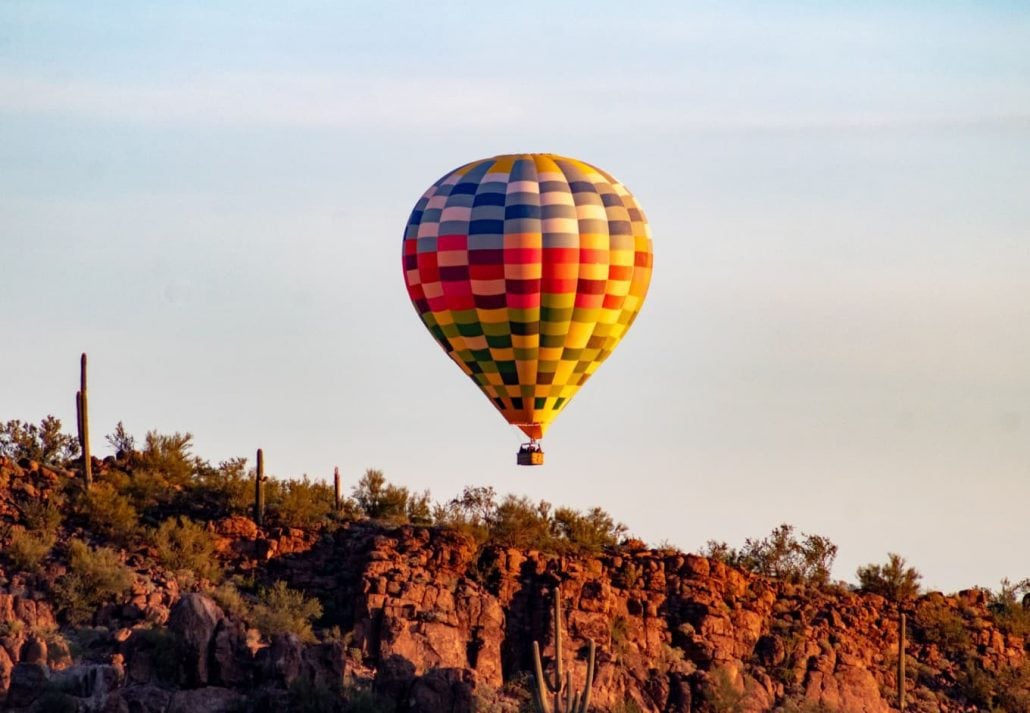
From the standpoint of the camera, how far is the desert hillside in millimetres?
67188

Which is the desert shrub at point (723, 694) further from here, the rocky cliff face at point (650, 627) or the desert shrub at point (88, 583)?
the desert shrub at point (88, 583)

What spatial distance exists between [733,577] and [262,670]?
16.5 meters

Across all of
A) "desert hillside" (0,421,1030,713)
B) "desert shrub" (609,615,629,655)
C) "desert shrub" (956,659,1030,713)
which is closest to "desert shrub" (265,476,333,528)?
"desert hillside" (0,421,1030,713)

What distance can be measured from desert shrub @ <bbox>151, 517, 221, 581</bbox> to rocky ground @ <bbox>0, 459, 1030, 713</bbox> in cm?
49

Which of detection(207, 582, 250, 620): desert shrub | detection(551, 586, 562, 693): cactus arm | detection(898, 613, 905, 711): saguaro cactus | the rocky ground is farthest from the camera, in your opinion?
detection(898, 613, 905, 711): saguaro cactus

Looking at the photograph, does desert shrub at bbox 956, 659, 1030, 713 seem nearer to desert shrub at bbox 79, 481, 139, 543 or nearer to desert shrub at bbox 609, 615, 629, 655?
desert shrub at bbox 609, 615, 629, 655

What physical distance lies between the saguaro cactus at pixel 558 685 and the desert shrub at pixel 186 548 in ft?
27.8

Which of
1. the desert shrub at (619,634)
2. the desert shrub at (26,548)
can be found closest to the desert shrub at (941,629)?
the desert shrub at (619,634)

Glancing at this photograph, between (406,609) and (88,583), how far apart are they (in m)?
7.58

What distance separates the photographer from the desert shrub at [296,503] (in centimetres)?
7719

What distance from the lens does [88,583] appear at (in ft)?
236

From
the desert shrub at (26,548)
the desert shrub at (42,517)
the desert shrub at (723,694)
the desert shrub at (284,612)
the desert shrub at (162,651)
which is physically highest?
the desert shrub at (42,517)

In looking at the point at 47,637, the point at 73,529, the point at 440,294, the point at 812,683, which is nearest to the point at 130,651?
the point at 47,637

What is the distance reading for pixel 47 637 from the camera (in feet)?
226
